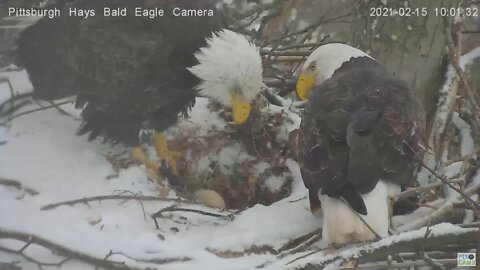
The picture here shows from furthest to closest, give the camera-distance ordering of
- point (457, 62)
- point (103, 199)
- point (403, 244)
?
point (457, 62), point (103, 199), point (403, 244)

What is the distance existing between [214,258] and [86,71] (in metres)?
0.26

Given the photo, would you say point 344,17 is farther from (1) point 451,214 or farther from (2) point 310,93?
(1) point 451,214

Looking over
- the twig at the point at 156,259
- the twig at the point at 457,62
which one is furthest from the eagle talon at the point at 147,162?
the twig at the point at 457,62

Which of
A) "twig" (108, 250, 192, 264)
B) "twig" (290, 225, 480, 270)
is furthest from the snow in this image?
"twig" (108, 250, 192, 264)

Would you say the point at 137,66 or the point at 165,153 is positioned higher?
the point at 137,66

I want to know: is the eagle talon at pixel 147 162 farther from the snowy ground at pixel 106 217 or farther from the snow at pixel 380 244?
the snow at pixel 380 244

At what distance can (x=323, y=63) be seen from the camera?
33.3 inches

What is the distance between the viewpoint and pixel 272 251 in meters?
0.71

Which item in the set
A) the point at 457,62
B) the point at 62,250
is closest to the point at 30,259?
the point at 62,250

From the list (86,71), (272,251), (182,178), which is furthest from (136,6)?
(272,251)

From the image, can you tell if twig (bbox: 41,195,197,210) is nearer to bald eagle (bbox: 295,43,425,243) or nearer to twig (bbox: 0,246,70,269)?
twig (bbox: 0,246,70,269)

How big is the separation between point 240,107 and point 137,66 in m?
0.13

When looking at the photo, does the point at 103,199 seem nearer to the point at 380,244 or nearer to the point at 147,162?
the point at 147,162

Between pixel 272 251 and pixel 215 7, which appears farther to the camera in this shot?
pixel 215 7
